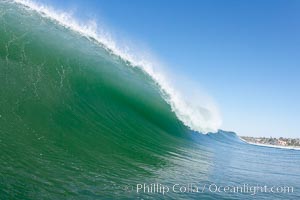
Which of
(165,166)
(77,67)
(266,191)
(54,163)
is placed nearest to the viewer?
(54,163)

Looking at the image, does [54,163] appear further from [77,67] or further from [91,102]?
[77,67]

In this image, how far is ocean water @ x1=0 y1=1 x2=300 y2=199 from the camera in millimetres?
5848

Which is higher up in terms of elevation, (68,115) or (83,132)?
(68,115)

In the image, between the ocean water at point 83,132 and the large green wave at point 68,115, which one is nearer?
the ocean water at point 83,132

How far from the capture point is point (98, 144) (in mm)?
8938

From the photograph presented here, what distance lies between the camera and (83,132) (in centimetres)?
938

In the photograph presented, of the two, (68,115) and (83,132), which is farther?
(68,115)

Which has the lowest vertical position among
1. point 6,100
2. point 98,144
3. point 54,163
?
point 54,163

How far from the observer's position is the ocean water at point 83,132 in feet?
19.2

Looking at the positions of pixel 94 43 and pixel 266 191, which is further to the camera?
pixel 94 43

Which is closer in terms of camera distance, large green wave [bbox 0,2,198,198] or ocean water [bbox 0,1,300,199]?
ocean water [bbox 0,1,300,199]

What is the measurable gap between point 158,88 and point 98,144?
32.8 feet

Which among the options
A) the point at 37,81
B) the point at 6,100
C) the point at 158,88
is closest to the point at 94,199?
the point at 6,100

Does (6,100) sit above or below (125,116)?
below
